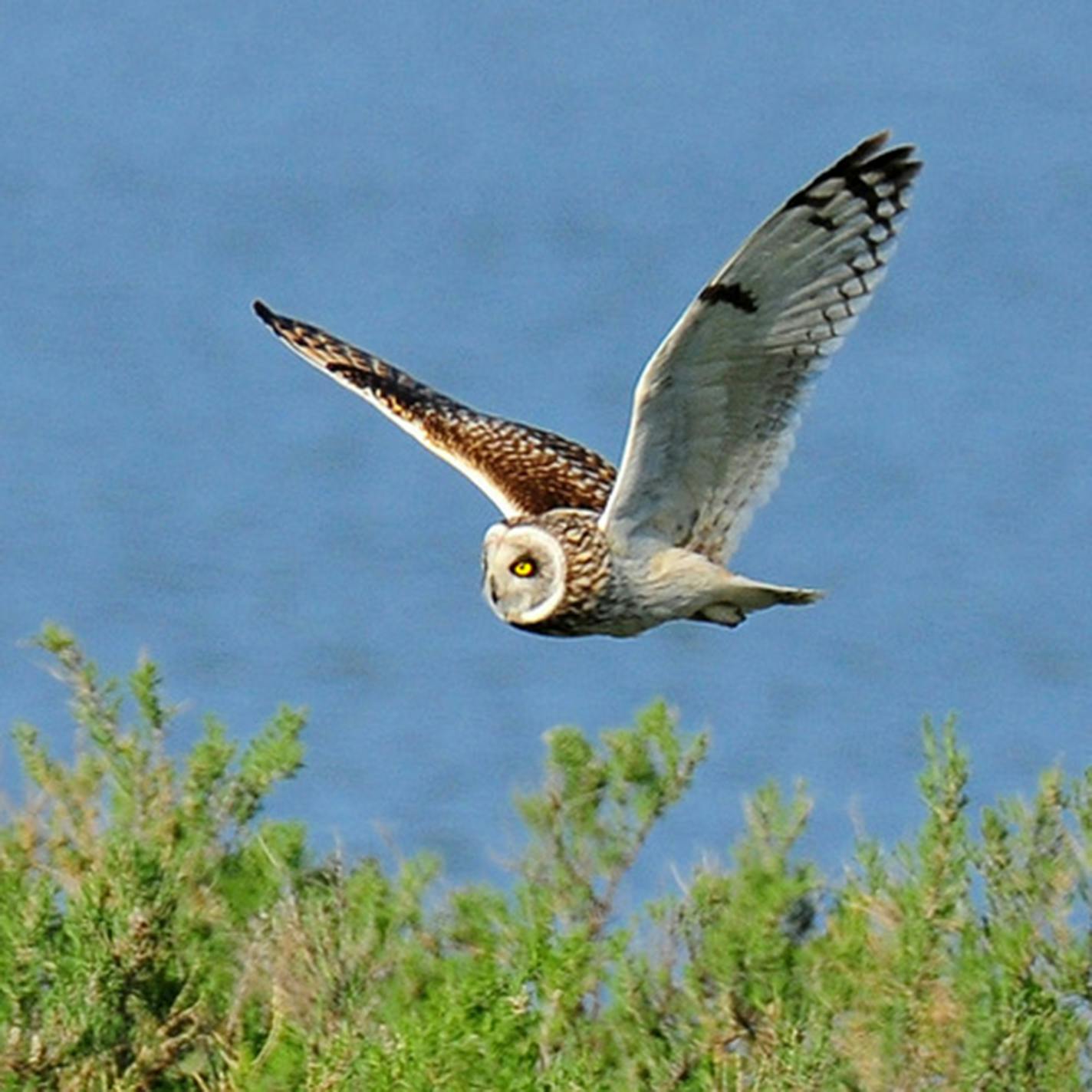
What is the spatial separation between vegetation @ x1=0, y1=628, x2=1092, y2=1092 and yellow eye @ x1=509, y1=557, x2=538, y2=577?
36 centimetres

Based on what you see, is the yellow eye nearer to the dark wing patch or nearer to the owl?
the owl

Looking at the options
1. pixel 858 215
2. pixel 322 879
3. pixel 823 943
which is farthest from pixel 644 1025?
pixel 858 215

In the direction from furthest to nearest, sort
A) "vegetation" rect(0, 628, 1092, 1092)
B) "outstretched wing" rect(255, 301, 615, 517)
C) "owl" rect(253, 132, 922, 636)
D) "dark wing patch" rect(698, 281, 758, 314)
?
"outstretched wing" rect(255, 301, 615, 517)
"owl" rect(253, 132, 922, 636)
"dark wing patch" rect(698, 281, 758, 314)
"vegetation" rect(0, 628, 1092, 1092)

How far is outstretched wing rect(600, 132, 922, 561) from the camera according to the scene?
5957 mm

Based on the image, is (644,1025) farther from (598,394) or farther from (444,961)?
(598,394)

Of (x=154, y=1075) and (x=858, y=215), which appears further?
(x=858, y=215)

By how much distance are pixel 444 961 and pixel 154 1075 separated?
60 centimetres

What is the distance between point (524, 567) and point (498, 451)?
0.76 metres

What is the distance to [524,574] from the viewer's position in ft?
20.9

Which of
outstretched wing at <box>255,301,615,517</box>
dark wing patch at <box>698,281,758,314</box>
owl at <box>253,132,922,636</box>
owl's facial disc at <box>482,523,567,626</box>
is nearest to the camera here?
dark wing patch at <box>698,281,758,314</box>

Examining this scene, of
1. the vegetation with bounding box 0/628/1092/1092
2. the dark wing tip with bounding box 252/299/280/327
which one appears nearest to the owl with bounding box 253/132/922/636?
the vegetation with bounding box 0/628/1092/1092

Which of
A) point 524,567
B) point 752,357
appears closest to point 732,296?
point 752,357

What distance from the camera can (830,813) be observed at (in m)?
15.0

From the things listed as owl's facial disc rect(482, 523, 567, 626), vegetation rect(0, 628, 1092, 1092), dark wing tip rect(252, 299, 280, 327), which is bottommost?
vegetation rect(0, 628, 1092, 1092)
